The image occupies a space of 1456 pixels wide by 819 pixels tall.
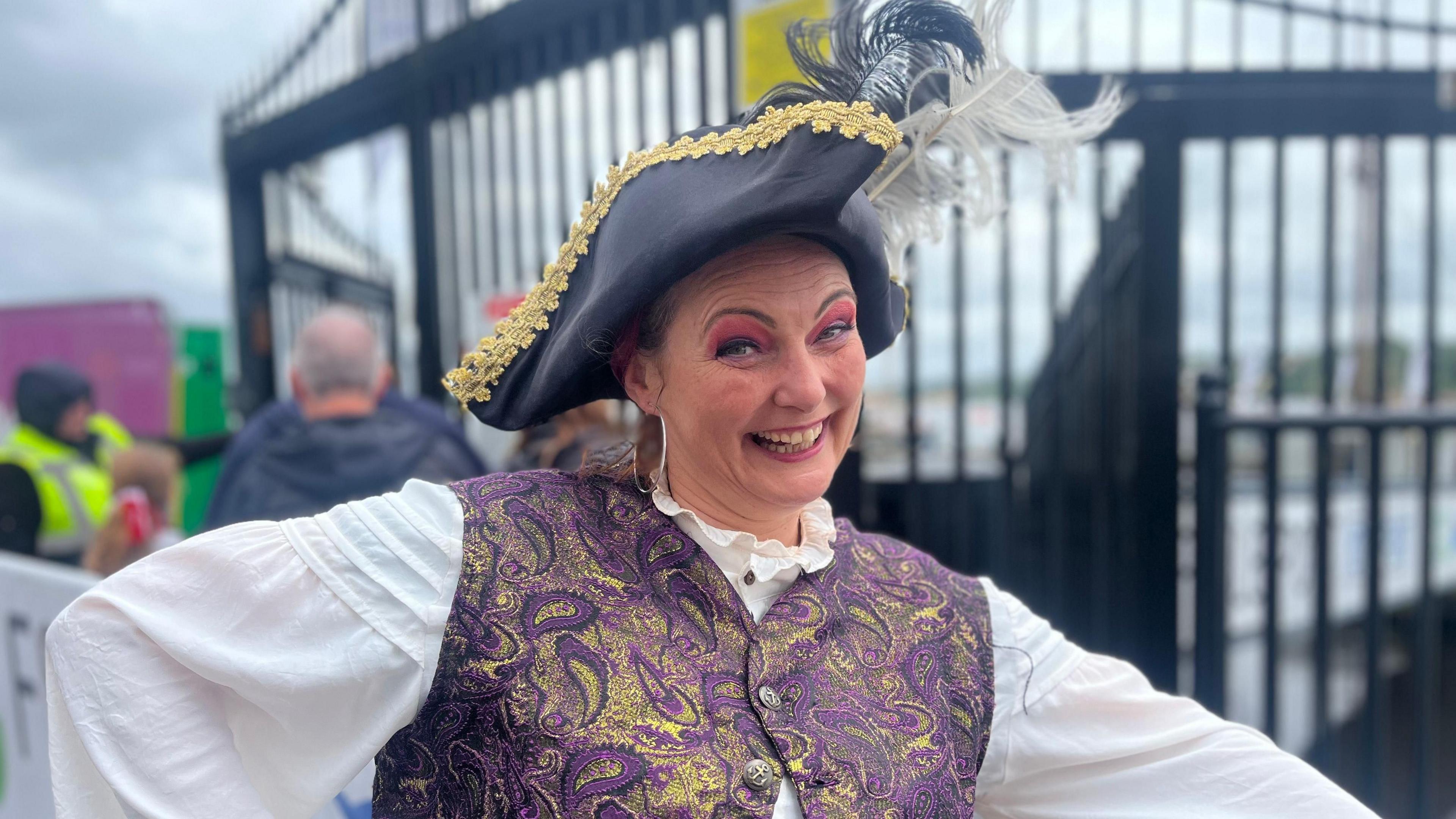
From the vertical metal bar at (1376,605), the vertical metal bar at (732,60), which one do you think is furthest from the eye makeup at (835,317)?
the vertical metal bar at (1376,605)

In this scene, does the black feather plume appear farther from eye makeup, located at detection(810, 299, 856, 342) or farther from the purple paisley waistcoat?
the purple paisley waistcoat

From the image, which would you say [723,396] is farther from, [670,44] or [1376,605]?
[1376,605]

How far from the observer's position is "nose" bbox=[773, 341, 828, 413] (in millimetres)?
1300

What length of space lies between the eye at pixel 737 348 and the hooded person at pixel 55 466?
383 cm

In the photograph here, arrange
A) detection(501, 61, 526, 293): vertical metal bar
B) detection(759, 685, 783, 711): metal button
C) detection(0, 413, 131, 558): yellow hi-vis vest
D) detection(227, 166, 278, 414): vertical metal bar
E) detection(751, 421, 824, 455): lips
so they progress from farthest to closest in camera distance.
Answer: detection(227, 166, 278, 414): vertical metal bar
detection(0, 413, 131, 558): yellow hi-vis vest
detection(501, 61, 526, 293): vertical metal bar
detection(751, 421, 824, 455): lips
detection(759, 685, 783, 711): metal button

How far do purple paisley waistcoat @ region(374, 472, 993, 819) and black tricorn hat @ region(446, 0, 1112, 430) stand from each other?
198mm

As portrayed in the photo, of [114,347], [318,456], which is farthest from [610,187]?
[114,347]

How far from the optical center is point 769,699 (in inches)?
49.4

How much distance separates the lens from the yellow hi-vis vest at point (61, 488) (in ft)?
14.0

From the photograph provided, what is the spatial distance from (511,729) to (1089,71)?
99.6 inches

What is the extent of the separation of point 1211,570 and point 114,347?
6.35 m

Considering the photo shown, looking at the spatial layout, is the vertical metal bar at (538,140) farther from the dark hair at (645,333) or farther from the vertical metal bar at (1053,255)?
the dark hair at (645,333)

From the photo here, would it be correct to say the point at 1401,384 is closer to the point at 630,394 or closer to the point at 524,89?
the point at 524,89

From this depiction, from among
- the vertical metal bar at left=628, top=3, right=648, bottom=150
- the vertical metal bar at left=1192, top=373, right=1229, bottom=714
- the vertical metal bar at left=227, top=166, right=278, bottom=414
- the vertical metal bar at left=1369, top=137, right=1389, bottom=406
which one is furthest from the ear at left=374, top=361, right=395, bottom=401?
the vertical metal bar at left=1369, top=137, right=1389, bottom=406
